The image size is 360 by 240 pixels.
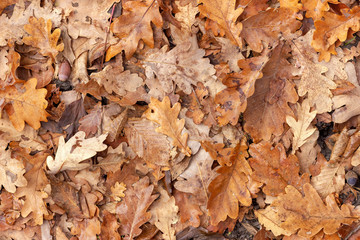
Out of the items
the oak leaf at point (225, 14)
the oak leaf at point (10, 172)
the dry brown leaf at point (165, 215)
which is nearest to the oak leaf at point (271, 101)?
the oak leaf at point (225, 14)

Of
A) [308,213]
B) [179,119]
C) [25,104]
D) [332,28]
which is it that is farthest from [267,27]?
[25,104]

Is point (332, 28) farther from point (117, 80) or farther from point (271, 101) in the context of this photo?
point (117, 80)

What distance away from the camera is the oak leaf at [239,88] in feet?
7.28

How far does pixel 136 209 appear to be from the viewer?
7.89ft

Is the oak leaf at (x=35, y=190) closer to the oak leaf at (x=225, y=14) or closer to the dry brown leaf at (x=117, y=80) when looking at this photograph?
the dry brown leaf at (x=117, y=80)

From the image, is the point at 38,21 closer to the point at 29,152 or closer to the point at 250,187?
the point at 29,152

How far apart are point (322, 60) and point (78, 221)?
6.71 ft

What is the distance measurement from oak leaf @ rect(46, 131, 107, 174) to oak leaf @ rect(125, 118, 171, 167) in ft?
0.64

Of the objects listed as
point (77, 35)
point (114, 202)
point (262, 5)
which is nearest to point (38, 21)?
point (77, 35)

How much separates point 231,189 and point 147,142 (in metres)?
0.67

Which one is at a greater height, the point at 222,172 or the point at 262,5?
the point at 262,5

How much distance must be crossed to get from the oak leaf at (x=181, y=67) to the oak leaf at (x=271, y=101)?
351mm

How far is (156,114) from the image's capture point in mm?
2312

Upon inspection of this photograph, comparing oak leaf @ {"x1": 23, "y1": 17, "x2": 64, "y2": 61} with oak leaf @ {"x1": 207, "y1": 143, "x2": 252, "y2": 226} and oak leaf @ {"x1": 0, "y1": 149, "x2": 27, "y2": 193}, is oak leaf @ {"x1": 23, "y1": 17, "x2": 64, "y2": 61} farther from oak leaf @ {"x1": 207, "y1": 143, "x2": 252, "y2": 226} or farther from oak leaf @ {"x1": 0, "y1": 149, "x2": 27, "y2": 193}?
oak leaf @ {"x1": 207, "y1": 143, "x2": 252, "y2": 226}
